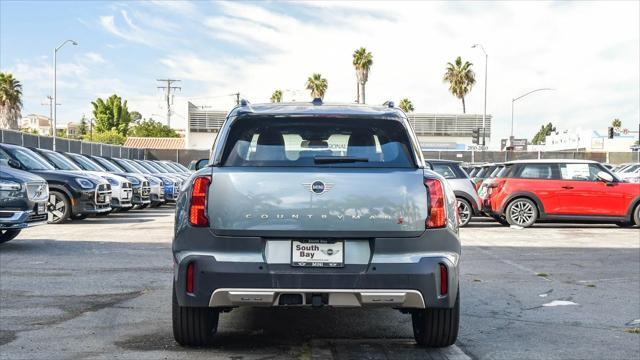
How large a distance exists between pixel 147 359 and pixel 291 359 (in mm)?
959

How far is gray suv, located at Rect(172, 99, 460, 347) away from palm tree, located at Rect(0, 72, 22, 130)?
72.2 m

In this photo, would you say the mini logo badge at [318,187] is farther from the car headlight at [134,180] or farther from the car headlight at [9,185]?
the car headlight at [134,180]

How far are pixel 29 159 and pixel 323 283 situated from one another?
39.5ft

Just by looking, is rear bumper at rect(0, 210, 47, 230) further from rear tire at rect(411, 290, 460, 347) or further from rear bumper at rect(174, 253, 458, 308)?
rear tire at rect(411, 290, 460, 347)

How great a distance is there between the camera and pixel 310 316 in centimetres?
641

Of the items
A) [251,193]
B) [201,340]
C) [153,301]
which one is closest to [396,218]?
[251,193]

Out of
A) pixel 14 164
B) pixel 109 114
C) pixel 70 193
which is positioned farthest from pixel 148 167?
pixel 109 114

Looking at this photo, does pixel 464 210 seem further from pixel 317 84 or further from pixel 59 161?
pixel 317 84

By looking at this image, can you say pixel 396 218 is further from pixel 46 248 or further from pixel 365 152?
pixel 46 248

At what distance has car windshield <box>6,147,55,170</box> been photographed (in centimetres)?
1435

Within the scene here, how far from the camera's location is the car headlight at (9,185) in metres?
10.3

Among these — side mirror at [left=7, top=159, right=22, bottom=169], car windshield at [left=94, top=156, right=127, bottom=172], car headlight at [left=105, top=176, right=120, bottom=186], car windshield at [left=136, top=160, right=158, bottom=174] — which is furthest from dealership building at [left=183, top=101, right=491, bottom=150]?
side mirror at [left=7, top=159, right=22, bottom=169]

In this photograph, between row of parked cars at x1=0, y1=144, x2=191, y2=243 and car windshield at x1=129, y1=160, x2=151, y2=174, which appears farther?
car windshield at x1=129, y1=160, x2=151, y2=174

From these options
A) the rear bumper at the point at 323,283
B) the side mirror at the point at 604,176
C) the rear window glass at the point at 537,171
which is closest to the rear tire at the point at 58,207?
the rear window glass at the point at 537,171
